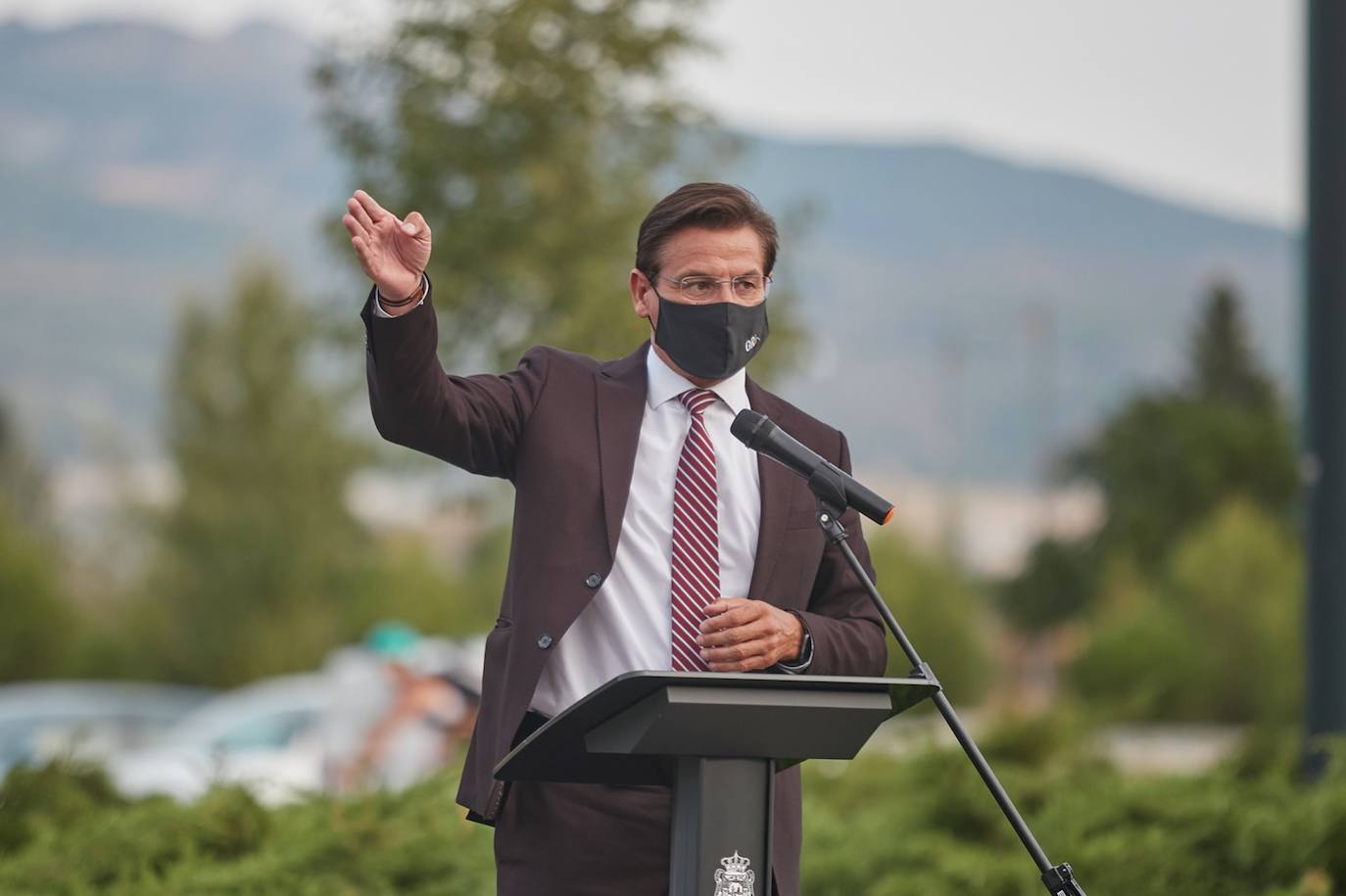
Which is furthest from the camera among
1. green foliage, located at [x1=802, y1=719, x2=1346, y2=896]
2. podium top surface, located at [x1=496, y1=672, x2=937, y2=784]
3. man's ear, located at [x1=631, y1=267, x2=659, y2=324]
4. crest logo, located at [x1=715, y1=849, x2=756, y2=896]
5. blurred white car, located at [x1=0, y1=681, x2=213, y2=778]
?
blurred white car, located at [x1=0, y1=681, x2=213, y2=778]

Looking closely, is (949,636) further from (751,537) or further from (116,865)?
(751,537)

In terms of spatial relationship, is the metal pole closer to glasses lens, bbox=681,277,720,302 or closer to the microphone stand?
the microphone stand

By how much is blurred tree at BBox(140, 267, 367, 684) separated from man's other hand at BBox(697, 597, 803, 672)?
24.5 metres

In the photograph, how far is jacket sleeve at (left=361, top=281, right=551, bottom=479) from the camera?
3.09m

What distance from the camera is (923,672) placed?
10.0ft

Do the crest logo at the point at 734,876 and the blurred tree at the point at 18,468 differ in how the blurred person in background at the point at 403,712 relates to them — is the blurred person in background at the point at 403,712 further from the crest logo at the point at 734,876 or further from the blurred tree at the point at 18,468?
the blurred tree at the point at 18,468

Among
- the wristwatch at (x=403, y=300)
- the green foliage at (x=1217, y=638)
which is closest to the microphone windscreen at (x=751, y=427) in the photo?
the wristwatch at (x=403, y=300)

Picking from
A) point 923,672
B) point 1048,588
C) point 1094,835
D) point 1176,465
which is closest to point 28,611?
point 1094,835

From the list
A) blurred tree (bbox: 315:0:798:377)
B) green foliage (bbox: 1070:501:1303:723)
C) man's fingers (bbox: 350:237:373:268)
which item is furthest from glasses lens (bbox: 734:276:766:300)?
green foliage (bbox: 1070:501:1303:723)

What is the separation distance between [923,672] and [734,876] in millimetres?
464

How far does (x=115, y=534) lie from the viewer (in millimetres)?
38031

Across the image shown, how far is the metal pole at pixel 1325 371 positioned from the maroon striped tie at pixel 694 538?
14.5 ft

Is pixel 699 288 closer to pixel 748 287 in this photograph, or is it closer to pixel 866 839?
pixel 748 287

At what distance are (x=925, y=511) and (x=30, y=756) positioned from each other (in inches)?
6777
